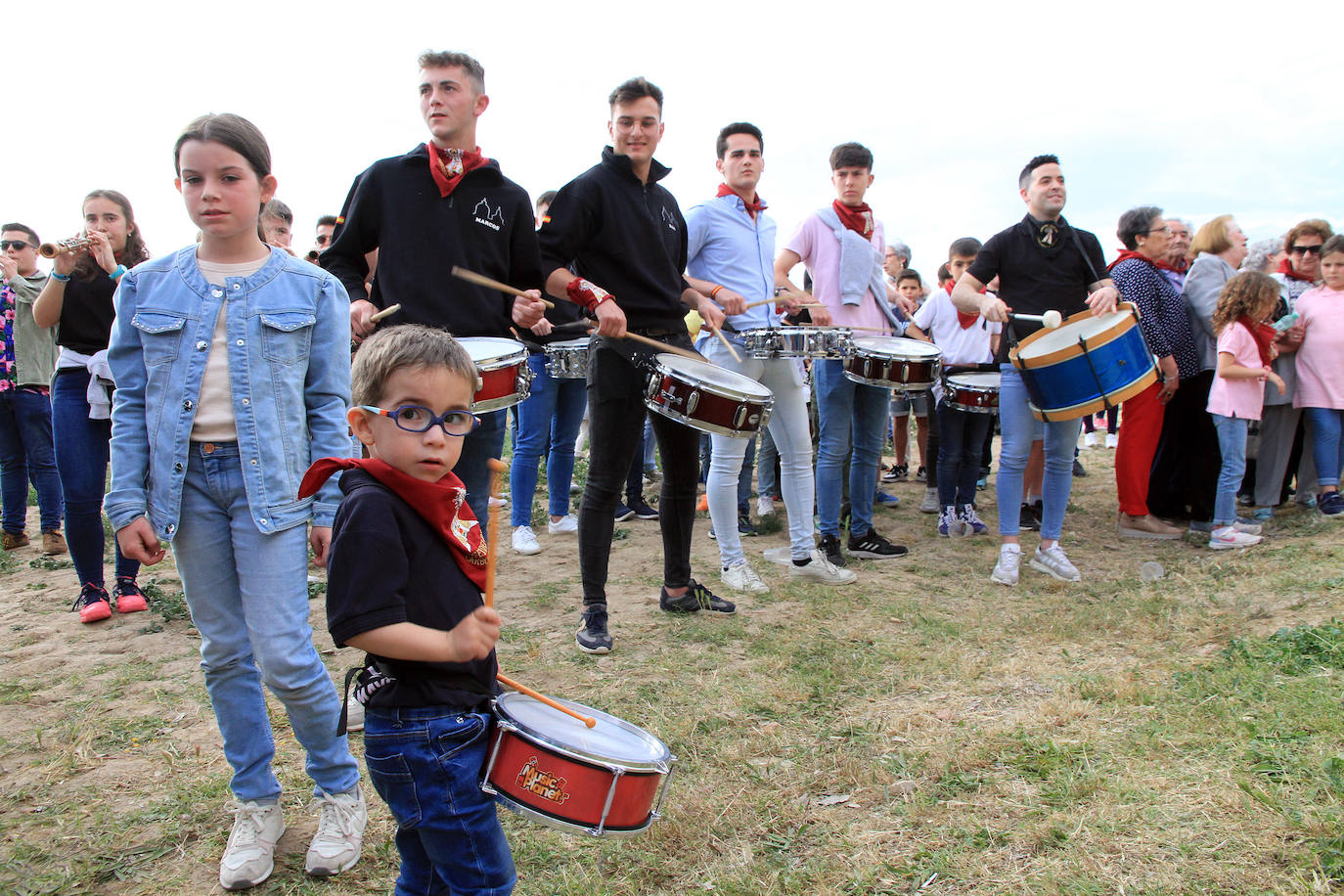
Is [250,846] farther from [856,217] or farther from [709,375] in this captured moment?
[856,217]

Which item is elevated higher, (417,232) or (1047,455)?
(417,232)

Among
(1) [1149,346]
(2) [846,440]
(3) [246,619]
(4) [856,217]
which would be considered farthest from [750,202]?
(3) [246,619]

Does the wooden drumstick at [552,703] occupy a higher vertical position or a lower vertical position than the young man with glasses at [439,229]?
lower

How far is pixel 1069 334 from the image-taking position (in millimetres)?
4906

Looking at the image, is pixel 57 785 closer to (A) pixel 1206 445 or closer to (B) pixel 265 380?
(B) pixel 265 380

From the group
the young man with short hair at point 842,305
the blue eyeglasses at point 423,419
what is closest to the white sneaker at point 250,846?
the blue eyeglasses at point 423,419

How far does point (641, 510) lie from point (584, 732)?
5.35 metres

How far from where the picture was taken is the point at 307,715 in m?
2.41

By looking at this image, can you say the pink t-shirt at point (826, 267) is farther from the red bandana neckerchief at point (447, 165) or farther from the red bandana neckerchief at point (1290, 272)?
the red bandana neckerchief at point (1290, 272)

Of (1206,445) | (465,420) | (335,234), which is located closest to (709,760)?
(465,420)

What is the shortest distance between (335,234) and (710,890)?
2726 millimetres

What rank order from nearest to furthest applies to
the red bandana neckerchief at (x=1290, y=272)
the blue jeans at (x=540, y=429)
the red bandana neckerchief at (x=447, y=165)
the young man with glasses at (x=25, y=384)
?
the red bandana neckerchief at (x=447, y=165), the blue jeans at (x=540, y=429), the young man with glasses at (x=25, y=384), the red bandana neckerchief at (x=1290, y=272)

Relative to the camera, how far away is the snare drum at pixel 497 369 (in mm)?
3387

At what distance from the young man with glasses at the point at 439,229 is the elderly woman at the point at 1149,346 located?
4.88 meters
